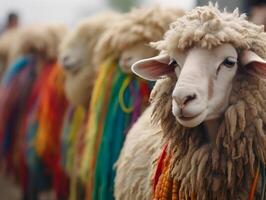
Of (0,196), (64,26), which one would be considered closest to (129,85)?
(64,26)

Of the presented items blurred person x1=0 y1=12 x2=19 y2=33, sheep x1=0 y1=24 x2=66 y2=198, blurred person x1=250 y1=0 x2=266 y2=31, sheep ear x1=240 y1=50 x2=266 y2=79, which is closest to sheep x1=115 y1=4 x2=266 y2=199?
sheep ear x1=240 y1=50 x2=266 y2=79

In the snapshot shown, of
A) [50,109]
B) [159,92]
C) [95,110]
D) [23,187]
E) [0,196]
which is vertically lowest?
[0,196]

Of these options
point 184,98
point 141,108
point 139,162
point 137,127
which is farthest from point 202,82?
point 141,108

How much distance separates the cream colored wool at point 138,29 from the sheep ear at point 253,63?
130 centimetres

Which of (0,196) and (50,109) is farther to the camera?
(0,196)

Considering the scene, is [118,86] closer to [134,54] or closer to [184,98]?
[134,54]

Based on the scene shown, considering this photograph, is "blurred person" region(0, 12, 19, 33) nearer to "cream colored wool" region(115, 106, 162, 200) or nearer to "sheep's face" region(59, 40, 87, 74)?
"sheep's face" region(59, 40, 87, 74)

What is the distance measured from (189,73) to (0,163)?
4437mm

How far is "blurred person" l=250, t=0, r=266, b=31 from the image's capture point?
4883mm

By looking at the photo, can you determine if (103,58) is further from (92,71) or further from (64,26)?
(64,26)

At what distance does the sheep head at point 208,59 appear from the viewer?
8.87 feet

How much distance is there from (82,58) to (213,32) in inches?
85.7

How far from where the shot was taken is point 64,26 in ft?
21.2

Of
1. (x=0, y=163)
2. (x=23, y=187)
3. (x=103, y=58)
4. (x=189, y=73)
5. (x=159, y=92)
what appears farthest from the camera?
(x=0, y=163)
